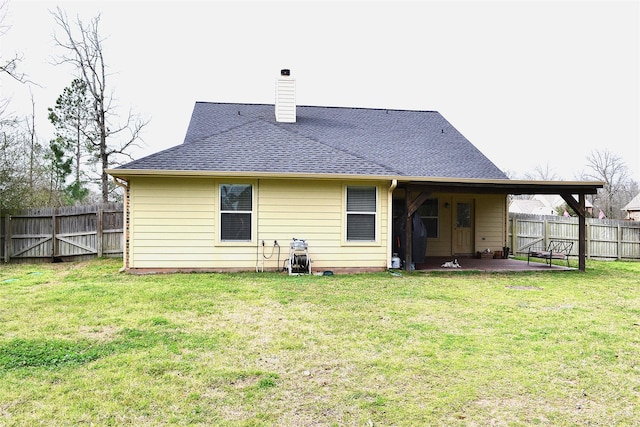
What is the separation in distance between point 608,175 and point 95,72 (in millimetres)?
41470

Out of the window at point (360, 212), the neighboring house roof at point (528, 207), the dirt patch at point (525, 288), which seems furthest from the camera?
the neighboring house roof at point (528, 207)

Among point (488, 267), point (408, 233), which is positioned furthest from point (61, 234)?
point (488, 267)

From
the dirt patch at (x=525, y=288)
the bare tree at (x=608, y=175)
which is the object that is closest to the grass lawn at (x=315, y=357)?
the dirt patch at (x=525, y=288)

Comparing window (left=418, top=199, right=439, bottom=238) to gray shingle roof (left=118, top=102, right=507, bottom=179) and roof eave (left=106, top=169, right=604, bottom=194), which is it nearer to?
gray shingle roof (left=118, top=102, right=507, bottom=179)

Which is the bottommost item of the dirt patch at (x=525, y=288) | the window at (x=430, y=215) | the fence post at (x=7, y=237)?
the dirt patch at (x=525, y=288)

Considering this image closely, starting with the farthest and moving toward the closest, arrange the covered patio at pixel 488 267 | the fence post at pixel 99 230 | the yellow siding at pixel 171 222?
1. the fence post at pixel 99 230
2. the covered patio at pixel 488 267
3. the yellow siding at pixel 171 222

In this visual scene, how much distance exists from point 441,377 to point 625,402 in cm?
128

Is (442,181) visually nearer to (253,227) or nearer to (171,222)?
(253,227)

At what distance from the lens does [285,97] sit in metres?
13.2

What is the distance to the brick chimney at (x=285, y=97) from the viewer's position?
13.2 meters

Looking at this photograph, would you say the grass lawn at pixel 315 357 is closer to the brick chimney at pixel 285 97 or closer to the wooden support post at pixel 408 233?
the wooden support post at pixel 408 233

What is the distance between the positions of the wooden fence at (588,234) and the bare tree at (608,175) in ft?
86.0

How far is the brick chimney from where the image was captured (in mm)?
13156

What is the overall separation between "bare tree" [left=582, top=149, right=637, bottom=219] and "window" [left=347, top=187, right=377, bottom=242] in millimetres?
36077
